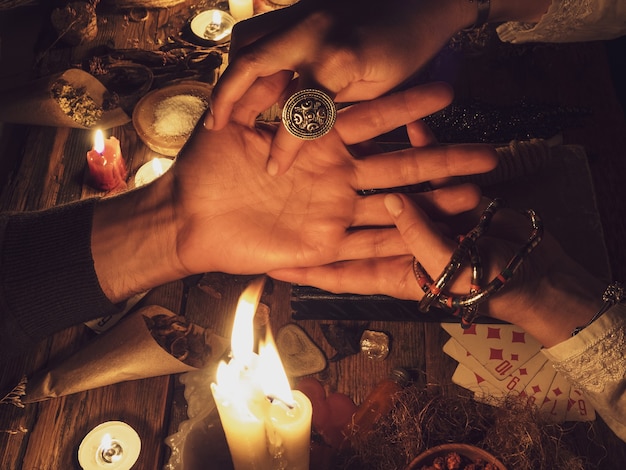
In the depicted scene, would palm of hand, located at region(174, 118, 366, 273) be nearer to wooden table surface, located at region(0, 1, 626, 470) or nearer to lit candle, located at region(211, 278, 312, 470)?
wooden table surface, located at region(0, 1, 626, 470)

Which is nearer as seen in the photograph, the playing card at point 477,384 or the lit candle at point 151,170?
the playing card at point 477,384

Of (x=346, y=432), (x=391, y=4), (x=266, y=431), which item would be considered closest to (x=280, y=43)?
(x=391, y=4)

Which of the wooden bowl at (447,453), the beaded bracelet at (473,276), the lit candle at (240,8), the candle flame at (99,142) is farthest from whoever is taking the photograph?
the lit candle at (240,8)

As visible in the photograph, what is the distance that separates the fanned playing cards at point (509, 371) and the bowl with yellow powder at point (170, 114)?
45.6 inches

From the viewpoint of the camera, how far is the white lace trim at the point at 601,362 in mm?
1463

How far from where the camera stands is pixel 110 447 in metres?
1.54

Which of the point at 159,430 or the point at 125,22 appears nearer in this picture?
the point at 159,430

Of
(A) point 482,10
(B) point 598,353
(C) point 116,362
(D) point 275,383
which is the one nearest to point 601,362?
(B) point 598,353

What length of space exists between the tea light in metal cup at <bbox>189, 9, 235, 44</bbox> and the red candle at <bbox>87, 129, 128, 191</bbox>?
653 mm

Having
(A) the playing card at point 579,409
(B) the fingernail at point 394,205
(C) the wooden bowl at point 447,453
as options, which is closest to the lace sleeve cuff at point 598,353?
(A) the playing card at point 579,409

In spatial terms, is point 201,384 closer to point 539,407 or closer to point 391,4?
point 539,407

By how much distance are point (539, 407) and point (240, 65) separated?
1279mm

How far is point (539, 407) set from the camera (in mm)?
1597

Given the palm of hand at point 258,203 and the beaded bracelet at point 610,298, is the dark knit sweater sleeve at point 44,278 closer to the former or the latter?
the palm of hand at point 258,203
